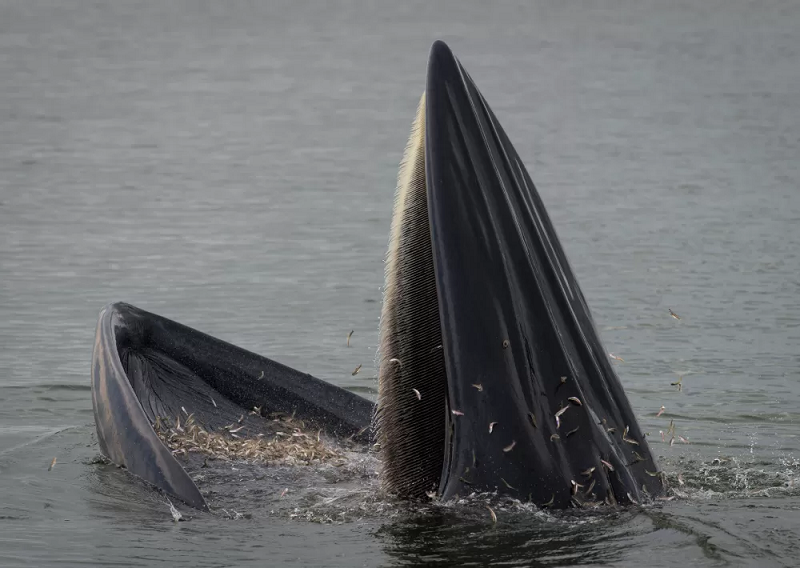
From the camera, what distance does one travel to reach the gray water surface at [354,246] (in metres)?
5.82

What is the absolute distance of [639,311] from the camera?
11797 mm

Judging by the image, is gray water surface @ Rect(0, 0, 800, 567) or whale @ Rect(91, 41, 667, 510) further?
gray water surface @ Rect(0, 0, 800, 567)

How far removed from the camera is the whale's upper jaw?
534 centimetres

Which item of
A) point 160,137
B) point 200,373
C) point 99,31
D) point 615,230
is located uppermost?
point 99,31

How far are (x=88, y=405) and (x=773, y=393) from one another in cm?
445

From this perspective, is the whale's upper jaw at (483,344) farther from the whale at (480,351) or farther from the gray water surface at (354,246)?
the gray water surface at (354,246)

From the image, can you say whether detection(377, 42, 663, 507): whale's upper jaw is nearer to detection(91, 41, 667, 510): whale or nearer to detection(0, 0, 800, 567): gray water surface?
Result: detection(91, 41, 667, 510): whale

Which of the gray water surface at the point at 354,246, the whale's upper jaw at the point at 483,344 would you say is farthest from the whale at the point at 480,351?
the gray water surface at the point at 354,246

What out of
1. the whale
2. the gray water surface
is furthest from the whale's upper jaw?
the gray water surface

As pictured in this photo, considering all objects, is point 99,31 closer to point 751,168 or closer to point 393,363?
point 751,168

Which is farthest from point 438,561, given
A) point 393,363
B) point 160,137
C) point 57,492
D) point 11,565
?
point 160,137

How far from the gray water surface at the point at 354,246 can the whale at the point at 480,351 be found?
18cm

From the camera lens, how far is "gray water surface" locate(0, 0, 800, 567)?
5.82m

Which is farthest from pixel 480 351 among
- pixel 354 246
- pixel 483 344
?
pixel 354 246
